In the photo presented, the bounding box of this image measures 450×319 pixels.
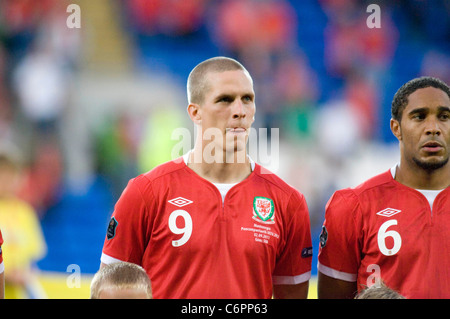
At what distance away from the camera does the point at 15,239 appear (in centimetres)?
560

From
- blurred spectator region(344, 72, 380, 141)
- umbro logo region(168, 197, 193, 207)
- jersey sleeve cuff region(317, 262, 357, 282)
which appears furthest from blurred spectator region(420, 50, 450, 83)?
umbro logo region(168, 197, 193, 207)

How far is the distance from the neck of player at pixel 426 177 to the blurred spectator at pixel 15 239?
11.6 ft

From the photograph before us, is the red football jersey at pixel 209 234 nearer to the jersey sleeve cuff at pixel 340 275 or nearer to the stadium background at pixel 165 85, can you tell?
the jersey sleeve cuff at pixel 340 275

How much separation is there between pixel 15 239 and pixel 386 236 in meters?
3.59

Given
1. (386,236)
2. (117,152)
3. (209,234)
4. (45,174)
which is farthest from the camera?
(117,152)

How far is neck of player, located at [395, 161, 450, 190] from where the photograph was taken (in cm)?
328

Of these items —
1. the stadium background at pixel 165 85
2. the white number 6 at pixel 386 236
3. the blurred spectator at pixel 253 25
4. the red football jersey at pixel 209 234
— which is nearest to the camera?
the red football jersey at pixel 209 234

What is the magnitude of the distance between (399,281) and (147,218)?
4.17 ft

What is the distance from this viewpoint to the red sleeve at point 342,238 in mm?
3254

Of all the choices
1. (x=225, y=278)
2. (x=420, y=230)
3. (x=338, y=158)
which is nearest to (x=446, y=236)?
(x=420, y=230)

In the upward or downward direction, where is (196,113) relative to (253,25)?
downward

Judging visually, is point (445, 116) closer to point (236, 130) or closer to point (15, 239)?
point (236, 130)

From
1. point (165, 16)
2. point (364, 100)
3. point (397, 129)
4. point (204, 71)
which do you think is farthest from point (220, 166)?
point (165, 16)

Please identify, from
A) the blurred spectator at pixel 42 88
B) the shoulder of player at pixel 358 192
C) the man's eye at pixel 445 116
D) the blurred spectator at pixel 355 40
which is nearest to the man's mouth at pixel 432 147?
the man's eye at pixel 445 116
